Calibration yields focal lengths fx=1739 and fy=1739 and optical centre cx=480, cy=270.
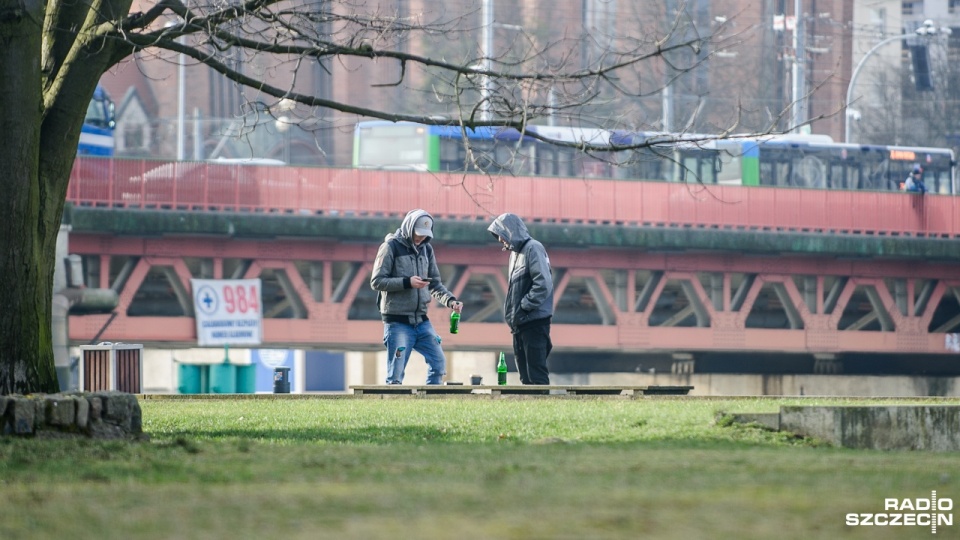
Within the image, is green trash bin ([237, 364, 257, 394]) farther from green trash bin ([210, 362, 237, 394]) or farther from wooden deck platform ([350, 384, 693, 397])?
wooden deck platform ([350, 384, 693, 397])

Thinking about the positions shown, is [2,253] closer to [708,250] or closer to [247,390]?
[247,390]

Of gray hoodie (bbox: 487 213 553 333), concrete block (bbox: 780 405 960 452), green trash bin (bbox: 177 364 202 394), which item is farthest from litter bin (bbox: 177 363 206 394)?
concrete block (bbox: 780 405 960 452)

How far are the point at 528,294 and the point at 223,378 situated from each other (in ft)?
41.8

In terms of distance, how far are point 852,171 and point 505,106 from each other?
118 feet

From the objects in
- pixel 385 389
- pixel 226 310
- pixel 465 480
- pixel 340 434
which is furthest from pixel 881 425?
pixel 226 310

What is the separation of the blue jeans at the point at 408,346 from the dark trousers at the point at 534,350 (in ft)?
2.42

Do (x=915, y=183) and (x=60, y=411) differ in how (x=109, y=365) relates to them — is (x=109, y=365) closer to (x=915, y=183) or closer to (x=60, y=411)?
(x=60, y=411)

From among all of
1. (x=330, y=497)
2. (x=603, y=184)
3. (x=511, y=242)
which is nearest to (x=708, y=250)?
(x=603, y=184)

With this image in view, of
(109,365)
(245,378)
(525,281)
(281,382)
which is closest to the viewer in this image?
(525,281)

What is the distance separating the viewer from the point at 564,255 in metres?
42.2

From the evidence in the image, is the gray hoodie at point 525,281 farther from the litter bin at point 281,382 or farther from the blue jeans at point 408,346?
the litter bin at point 281,382

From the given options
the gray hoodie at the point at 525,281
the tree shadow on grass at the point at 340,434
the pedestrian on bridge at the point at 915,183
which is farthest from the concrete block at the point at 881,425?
the pedestrian on bridge at the point at 915,183

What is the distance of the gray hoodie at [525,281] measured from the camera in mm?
15125

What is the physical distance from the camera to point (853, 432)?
35.2ft
